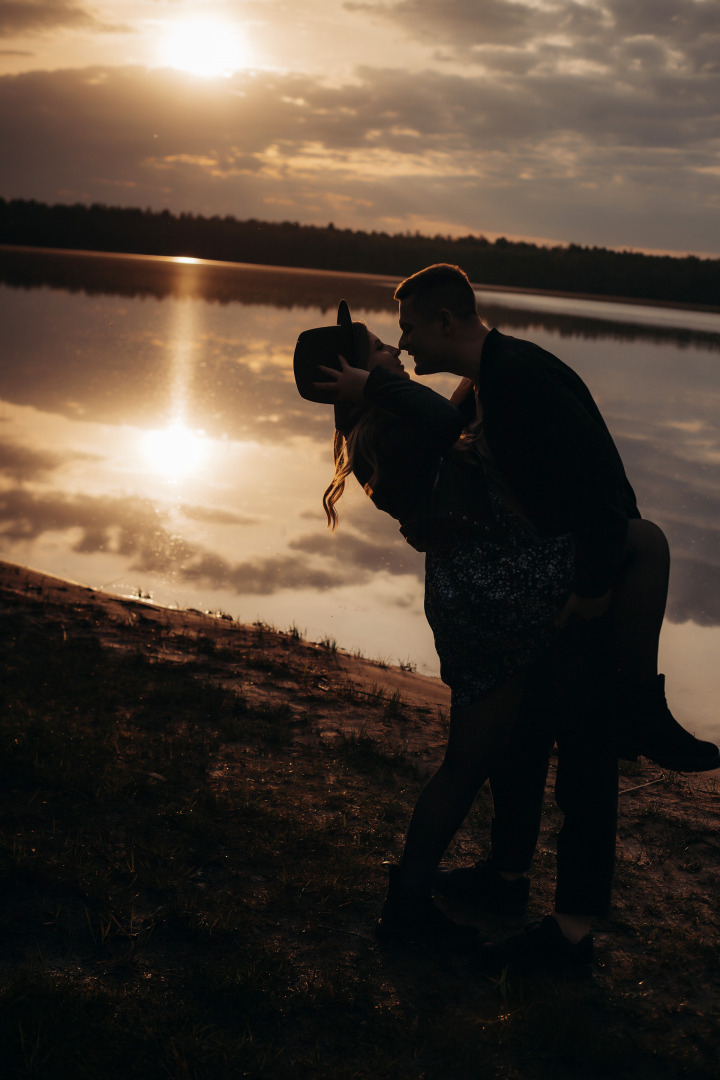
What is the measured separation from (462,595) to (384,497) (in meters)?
0.38

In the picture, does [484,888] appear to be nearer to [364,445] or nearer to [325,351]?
[364,445]

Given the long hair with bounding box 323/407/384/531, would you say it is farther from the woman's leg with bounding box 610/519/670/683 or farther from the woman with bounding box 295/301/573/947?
the woman's leg with bounding box 610/519/670/683

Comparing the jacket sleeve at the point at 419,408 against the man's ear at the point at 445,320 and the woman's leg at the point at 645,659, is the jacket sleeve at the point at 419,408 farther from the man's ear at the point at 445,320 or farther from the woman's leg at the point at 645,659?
the woman's leg at the point at 645,659

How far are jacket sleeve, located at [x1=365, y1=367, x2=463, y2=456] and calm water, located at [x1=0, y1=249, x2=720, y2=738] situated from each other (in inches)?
155

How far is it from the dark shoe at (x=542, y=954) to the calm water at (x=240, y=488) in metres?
3.43

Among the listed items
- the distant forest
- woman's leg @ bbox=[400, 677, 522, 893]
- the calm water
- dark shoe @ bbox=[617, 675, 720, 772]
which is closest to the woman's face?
woman's leg @ bbox=[400, 677, 522, 893]

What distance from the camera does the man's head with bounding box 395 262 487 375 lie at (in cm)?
269

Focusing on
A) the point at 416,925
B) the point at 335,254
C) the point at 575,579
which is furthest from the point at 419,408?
the point at 335,254

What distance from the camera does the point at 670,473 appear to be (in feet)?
43.2

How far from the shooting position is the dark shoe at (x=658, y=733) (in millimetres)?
2672

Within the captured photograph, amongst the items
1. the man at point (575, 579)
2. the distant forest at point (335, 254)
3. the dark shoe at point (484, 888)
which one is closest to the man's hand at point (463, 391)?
the man at point (575, 579)

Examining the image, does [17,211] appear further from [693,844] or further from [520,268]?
[693,844]

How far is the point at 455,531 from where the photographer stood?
8.68 ft

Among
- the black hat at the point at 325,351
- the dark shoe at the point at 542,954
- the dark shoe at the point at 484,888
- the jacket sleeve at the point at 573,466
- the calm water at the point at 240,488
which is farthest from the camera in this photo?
the calm water at the point at 240,488
